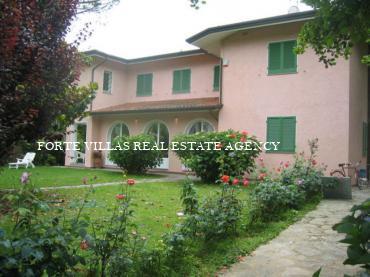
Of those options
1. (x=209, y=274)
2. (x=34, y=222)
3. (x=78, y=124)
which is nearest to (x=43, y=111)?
(x=34, y=222)

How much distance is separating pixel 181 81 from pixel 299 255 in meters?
14.9

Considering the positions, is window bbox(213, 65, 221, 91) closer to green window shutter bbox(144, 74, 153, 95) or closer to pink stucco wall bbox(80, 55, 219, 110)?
pink stucco wall bbox(80, 55, 219, 110)

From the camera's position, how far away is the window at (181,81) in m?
18.1

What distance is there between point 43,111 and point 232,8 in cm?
269

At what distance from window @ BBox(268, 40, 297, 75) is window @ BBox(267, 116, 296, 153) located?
184 centimetres

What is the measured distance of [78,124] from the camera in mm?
19125

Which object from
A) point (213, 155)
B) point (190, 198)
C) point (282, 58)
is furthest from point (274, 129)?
point (190, 198)

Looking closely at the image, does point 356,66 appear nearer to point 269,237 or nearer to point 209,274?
point 269,237

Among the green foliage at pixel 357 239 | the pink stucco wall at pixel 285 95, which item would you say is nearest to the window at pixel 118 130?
the pink stucco wall at pixel 285 95

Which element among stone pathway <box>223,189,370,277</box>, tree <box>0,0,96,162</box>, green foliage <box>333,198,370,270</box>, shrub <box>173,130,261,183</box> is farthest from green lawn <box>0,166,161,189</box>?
green foliage <box>333,198,370,270</box>

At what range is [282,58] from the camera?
13148 mm

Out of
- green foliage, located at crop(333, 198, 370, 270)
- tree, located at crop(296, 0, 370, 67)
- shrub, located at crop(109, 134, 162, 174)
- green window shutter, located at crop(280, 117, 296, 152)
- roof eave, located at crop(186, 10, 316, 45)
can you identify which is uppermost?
roof eave, located at crop(186, 10, 316, 45)

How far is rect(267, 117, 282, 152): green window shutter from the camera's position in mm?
13055

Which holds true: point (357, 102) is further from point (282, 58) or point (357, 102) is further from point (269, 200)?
point (269, 200)
